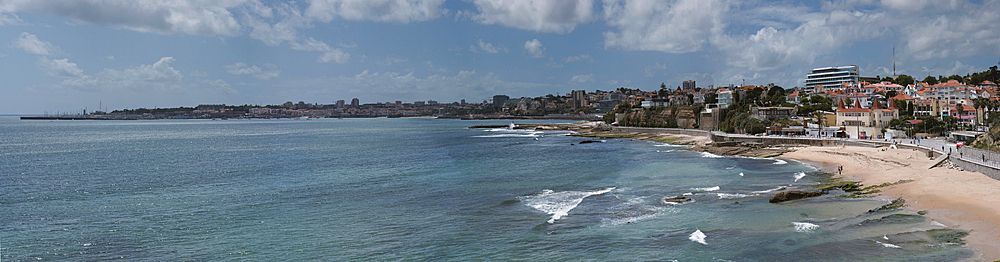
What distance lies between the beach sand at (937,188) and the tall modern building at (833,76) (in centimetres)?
14061

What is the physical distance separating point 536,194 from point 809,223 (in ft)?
49.5

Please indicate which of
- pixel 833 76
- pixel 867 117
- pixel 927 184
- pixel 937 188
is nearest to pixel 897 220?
pixel 937 188

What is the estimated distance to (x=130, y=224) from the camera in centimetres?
2531

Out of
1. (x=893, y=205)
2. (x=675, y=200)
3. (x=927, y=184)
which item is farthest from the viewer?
(x=927, y=184)

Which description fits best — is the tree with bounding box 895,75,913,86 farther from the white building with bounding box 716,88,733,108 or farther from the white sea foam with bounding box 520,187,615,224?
the white sea foam with bounding box 520,187,615,224

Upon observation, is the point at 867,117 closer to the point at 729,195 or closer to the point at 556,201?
the point at 729,195

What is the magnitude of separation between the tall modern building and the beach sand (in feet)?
461

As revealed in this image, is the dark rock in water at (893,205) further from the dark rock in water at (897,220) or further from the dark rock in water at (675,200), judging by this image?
the dark rock in water at (675,200)

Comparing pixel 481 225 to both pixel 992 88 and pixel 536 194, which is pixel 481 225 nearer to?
pixel 536 194

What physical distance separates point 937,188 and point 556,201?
67.1 feet

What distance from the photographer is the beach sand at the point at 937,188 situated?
65.7 feet

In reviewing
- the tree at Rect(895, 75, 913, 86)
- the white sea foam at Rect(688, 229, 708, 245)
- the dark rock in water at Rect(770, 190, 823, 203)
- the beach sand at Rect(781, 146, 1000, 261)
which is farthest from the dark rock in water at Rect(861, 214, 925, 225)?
the tree at Rect(895, 75, 913, 86)

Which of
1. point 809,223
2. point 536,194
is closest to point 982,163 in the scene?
point 809,223

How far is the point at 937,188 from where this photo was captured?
93.3 feet
